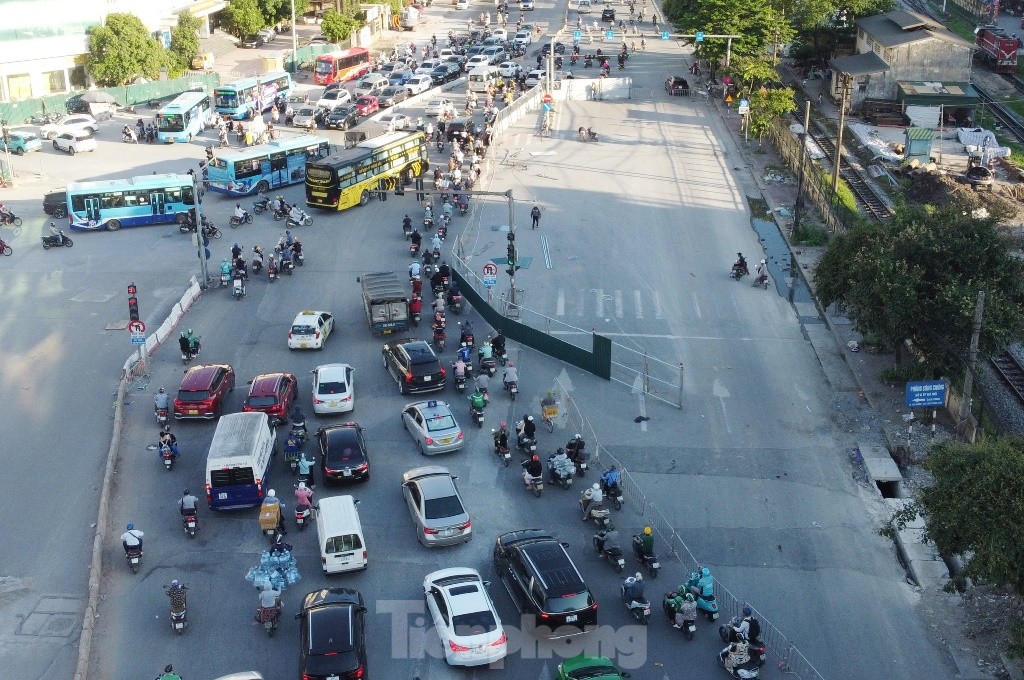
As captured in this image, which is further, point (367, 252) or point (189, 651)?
point (367, 252)

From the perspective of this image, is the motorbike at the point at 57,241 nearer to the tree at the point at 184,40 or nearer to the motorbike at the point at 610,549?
the motorbike at the point at 610,549

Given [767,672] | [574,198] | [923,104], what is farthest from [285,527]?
[923,104]

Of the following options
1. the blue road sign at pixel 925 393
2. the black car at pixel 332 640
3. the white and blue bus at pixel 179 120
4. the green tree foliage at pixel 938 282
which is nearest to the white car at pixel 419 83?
the white and blue bus at pixel 179 120

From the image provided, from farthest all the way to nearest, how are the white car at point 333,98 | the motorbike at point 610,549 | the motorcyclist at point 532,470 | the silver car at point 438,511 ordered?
the white car at point 333,98 < the motorcyclist at point 532,470 < the silver car at point 438,511 < the motorbike at point 610,549

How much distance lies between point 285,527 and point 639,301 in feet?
64.9

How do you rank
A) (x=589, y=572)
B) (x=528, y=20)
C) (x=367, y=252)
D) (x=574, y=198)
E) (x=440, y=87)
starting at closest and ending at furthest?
1. (x=589, y=572)
2. (x=367, y=252)
3. (x=574, y=198)
4. (x=440, y=87)
5. (x=528, y=20)

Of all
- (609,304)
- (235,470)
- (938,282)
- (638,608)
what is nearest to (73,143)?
(609,304)

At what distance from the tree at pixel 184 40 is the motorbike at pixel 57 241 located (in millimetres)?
38605

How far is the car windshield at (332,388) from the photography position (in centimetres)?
3412

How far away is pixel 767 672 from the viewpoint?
2345 cm

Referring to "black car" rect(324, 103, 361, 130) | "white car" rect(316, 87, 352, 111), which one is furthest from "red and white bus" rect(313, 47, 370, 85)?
"black car" rect(324, 103, 361, 130)

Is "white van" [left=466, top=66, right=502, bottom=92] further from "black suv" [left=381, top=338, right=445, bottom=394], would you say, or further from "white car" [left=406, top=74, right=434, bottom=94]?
"black suv" [left=381, top=338, right=445, bottom=394]

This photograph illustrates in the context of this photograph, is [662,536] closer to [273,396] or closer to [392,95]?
[273,396]

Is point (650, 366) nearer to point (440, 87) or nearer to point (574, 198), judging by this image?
point (574, 198)
